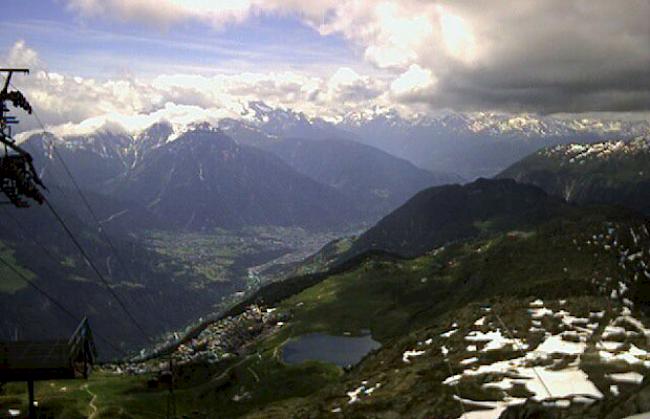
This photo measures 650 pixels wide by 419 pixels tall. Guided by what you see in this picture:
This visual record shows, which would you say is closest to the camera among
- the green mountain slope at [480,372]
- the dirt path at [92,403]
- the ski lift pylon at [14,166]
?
the ski lift pylon at [14,166]

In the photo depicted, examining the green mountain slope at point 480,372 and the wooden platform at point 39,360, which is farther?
the green mountain slope at point 480,372

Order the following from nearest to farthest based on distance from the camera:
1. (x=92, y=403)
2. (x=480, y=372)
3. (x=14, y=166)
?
(x=14, y=166)
(x=480, y=372)
(x=92, y=403)

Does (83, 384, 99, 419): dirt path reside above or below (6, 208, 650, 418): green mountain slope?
below

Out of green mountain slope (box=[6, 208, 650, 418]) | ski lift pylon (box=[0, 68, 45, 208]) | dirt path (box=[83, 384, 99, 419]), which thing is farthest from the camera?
dirt path (box=[83, 384, 99, 419])

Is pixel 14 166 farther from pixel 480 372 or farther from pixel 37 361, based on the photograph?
pixel 480 372

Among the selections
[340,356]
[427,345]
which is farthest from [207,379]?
[427,345]

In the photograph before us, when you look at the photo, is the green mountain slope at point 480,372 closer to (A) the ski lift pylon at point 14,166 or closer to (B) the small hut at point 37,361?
(B) the small hut at point 37,361

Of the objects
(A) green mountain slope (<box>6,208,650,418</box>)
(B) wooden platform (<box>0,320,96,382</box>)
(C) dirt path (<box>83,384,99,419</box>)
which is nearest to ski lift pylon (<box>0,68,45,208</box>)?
(B) wooden platform (<box>0,320,96,382</box>)

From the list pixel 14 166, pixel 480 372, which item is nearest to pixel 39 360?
pixel 14 166

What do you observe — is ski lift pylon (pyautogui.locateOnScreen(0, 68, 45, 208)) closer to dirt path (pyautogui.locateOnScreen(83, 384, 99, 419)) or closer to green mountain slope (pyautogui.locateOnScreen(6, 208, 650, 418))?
green mountain slope (pyautogui.locateOnScreen(6, 208, 650, 418))

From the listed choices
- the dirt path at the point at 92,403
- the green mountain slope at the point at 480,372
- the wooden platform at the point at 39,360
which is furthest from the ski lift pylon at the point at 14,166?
the dirt path at the point at 92,403

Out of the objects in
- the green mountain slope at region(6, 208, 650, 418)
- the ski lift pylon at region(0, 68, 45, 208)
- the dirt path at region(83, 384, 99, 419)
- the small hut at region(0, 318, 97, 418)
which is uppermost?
the ski lift pylon at region(0, 68, 45, 208)
